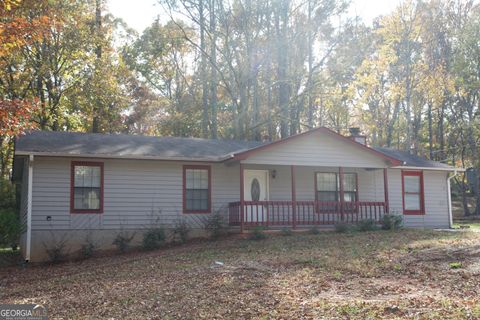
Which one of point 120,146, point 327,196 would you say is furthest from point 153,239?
point 327,196

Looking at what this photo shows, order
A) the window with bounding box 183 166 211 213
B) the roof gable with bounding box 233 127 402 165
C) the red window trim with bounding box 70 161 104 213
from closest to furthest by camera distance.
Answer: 1. the red window trim with bounding box 70 161 104 213
2. the roof gable with bounding box 233 127 402 165
3. the window with bounding box 183 166 211 213

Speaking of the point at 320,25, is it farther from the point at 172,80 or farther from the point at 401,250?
the point at 401,250

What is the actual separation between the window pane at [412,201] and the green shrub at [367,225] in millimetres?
3356

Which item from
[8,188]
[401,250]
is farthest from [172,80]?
[401,250]

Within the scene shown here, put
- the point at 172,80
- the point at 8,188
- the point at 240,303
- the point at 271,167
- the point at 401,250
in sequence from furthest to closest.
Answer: the point at 172,80, the point at 8,188, the point at 271,167, the point at 401,250, the point at 240,303

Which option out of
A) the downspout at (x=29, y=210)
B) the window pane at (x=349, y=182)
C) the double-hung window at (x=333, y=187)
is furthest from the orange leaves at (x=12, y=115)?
the window pane at (x=349, y=182)

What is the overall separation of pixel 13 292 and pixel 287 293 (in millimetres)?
5570

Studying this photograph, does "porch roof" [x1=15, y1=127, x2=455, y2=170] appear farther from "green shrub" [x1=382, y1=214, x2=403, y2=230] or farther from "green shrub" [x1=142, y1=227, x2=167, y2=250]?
"green shrub" [x1=142, y1=227, x2=167, y2=250]

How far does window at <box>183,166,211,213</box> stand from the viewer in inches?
685

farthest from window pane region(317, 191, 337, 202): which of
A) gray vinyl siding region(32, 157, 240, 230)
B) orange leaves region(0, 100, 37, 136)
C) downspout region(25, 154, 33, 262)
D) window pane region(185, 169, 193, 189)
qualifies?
orange leaves region(0, 100, 37, 136)

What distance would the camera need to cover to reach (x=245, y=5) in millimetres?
27062

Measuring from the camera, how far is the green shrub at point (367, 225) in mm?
17703

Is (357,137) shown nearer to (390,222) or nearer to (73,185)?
(390,222)

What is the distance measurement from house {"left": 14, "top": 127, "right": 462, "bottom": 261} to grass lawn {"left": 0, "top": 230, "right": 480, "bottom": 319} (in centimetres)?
179
